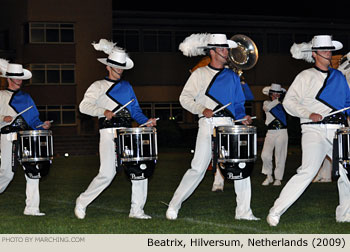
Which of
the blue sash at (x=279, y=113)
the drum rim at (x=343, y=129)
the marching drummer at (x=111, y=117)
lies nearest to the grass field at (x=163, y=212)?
Result: the marching drummer at (x=111, y=117)

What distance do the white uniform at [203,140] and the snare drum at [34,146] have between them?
6.33ft

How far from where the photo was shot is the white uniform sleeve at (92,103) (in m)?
10.3

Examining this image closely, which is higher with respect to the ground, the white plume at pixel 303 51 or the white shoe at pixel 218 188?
the white plume at pixel 303 51

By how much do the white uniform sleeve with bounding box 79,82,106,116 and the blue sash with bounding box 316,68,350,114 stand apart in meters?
2.87

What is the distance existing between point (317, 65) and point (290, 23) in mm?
44982

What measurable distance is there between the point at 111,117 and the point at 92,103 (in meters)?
0.42

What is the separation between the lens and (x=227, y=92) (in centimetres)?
980

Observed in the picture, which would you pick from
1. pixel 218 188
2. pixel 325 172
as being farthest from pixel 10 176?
pixel 325 172

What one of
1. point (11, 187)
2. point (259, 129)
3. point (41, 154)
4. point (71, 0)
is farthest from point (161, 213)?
point (71, 0)

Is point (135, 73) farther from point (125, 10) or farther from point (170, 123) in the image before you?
point (170, 123)

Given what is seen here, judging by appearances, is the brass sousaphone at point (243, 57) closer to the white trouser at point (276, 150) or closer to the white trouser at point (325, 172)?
the white trouser at point (276, 150)

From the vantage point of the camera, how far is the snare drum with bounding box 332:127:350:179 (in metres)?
8.72

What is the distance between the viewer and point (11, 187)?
52.9 ft

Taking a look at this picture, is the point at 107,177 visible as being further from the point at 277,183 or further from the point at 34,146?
the point at 277,183
